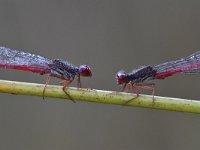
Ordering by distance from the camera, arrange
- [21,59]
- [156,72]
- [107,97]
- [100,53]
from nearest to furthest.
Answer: [107,97] → [21,59] → [156,72] → [100,53]

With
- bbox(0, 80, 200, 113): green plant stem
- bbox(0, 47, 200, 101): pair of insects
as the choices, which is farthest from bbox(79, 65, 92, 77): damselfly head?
bbox(0, 80, 200, 113): green plant stem

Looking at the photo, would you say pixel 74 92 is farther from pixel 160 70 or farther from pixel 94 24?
pixel 94 24

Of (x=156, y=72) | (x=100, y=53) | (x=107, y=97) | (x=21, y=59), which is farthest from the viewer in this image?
(x=100, y=53)

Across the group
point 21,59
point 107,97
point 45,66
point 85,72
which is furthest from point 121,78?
point 107,97

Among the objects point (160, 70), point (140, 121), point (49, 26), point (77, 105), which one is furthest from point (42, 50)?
point (160, 70)

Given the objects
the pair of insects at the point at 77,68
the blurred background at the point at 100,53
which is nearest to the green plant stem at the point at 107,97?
the pair of insects at the point at 77,68

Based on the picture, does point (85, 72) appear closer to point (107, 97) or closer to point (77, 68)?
point (77, 68)

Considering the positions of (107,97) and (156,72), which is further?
(156,72)
